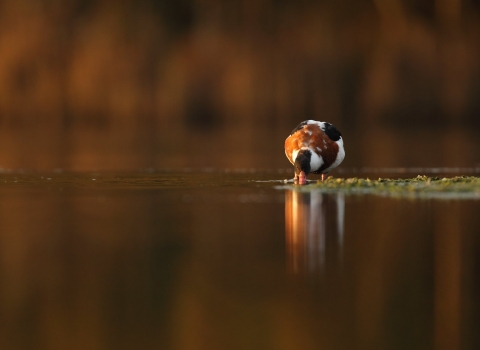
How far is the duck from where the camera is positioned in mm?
12359

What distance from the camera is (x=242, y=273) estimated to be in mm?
6609

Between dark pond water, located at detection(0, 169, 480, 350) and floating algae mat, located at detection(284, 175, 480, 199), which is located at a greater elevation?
floating algae mat, located at detection(284, 175, 480, 199)

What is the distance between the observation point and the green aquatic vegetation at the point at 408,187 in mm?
11328

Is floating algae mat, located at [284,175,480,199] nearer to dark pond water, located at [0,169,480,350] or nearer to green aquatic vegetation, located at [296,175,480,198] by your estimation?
green aquatic vegetation, located at [296,175,480,198]

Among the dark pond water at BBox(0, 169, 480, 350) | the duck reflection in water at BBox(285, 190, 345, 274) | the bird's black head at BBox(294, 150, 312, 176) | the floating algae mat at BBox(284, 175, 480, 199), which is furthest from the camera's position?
the bird's black head at BBox(294, 150, 312, 176)

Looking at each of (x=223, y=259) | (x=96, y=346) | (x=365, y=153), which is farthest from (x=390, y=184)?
(x=365, y=153)

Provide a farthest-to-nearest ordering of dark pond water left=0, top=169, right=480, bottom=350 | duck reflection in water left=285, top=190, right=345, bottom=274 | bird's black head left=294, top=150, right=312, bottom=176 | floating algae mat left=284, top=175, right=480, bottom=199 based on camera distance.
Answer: bird's black head left=294, top=150, right=312, bottom=176 < floating algae mat left=284, top=175, right=480, bottom=199 < duck reflection in water left=285, top=190, right=345, bottom=274 < dark pond water left=0, top=169, right=480, bottom=350

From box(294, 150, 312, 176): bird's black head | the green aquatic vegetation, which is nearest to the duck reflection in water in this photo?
the green aquatic vegetation

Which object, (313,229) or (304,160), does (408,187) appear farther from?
(313,229)

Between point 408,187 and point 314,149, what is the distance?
1273 mm

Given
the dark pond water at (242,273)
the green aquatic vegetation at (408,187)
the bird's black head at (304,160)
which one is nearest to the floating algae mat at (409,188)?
the green aquatic vegetation at (408,187)

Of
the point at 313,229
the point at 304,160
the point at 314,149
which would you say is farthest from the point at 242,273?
the point at 314,149

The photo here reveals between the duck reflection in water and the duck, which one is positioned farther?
the duck

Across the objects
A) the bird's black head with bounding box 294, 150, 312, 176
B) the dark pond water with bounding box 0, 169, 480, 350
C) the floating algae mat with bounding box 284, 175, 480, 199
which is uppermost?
the bird's black head with bounding box 294, 150, 312, 176
